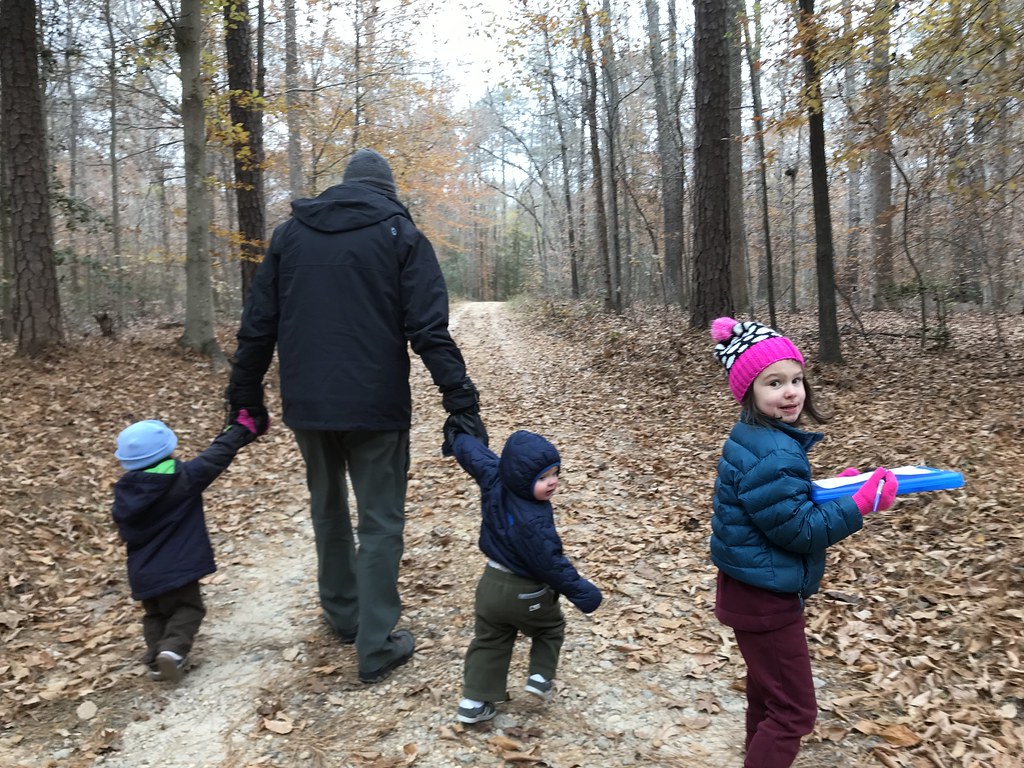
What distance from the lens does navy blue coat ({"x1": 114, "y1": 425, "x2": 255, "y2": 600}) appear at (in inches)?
143

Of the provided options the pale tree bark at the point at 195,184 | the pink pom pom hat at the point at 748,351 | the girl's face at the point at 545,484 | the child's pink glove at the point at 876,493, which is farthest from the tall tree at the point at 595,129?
the child's pink glove at the point at 876,493

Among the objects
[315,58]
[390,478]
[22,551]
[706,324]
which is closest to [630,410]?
[706,324]

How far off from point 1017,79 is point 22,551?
10486 mm

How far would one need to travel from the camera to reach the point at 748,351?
2.54 meters

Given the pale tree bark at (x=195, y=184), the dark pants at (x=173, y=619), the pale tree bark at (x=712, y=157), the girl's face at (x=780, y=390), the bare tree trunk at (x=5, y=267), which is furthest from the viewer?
the bare tree trunk at (x=5, y=267)

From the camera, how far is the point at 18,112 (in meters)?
9.40

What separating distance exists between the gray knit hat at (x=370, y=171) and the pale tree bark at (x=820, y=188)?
6.58m

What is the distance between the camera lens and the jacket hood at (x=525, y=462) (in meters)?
2.96

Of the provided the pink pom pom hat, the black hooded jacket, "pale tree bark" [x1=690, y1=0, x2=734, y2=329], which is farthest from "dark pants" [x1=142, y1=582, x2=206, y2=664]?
"pale tree bark" [x1=690, y1=0, x2=734, y2=329]

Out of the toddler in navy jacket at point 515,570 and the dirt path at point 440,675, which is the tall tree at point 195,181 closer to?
the dirt path at point 440,675

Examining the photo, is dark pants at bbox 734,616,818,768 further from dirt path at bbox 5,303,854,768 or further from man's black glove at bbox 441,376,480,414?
man's black glove at bbox 441,376,480,414

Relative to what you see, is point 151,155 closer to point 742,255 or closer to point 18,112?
point 18,112

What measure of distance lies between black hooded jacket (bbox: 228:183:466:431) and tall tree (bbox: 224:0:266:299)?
31.5 feet

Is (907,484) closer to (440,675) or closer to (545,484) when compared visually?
(545,484)
